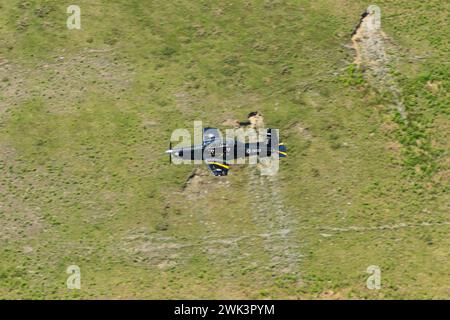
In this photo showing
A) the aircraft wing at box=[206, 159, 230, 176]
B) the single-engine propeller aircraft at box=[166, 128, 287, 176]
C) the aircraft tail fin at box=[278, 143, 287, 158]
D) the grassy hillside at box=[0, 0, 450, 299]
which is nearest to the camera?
the grassy hillside at box=[0, 0, 450, 299]

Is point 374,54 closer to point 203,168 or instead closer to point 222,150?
point 222,150

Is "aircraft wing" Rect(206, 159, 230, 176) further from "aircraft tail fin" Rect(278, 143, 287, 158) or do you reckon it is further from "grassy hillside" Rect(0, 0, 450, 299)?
"aircraft tail fin" Rect(278, 143, 287, 158)

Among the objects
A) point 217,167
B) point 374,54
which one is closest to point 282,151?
point 217,167

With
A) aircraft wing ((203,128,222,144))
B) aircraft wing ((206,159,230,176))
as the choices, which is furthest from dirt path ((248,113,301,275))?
aircraft wing ((203,128,222,144))

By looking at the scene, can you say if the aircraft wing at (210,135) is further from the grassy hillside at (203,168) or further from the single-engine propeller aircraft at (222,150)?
the grassy hillside at (203,168)

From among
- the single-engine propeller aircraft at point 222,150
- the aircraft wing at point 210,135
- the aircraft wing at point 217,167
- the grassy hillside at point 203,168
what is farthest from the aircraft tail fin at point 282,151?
the aircraft wing at point 210,135
